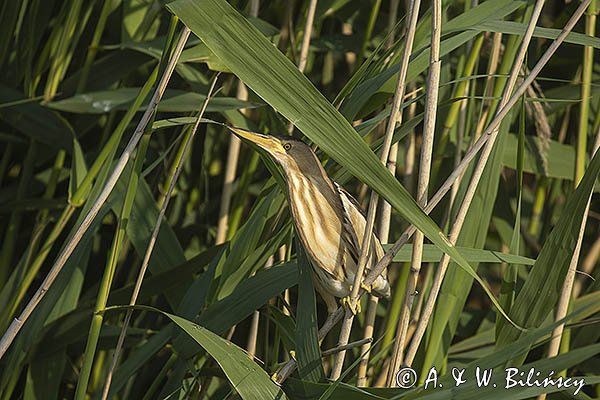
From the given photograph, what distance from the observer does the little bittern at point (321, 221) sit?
115cm

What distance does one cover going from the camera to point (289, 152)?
121 centimetres

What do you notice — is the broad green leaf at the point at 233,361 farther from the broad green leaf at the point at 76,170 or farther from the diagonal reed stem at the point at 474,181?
the broad green leaf at the point at 76,170

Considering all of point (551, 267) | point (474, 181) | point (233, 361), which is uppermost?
point (474, 181)

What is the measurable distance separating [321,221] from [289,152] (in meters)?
0.11

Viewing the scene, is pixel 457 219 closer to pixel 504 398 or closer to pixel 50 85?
pixel 504 398

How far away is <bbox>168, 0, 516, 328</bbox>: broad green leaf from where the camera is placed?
858 mm

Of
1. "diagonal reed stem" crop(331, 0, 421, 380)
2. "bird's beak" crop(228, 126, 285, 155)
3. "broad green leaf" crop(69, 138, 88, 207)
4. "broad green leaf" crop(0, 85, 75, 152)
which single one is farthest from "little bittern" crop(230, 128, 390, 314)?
"broad green leaf" crop(0, 85, 75, 152)

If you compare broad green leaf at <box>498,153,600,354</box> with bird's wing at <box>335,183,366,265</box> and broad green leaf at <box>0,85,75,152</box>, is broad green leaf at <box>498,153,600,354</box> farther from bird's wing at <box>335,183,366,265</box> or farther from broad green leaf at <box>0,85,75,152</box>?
broad green leaf at <box>0,85,75,152</box>

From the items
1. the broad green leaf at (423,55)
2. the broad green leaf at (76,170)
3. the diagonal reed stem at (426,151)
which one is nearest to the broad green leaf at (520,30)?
the broad green leaf at (423,55)

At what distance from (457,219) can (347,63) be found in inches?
41.2

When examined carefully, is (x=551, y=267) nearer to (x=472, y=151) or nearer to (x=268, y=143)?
(x=472, y=151)

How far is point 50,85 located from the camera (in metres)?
1.65

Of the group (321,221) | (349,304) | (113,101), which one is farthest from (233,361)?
(113,101)

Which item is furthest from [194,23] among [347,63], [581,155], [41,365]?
[347,63]
